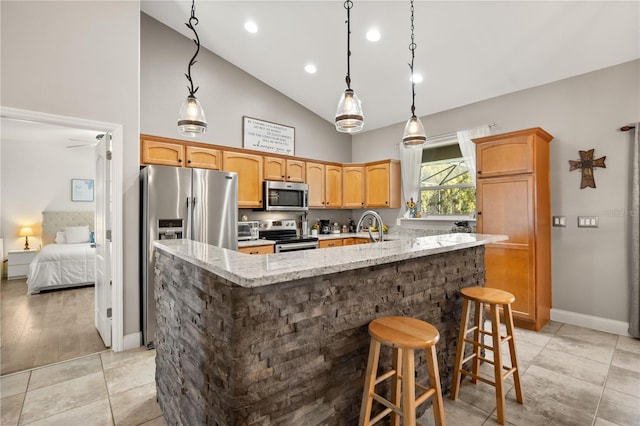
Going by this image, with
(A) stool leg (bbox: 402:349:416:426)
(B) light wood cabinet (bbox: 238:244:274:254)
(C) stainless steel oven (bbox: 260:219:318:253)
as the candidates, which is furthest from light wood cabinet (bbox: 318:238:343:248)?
(A) stool leg (bbox: 402:349:416:426)

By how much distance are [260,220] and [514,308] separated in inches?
138

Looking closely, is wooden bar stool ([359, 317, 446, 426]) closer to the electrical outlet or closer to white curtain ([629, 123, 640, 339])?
white curtain ([629, 123, 640, 339])

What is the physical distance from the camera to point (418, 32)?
10.7 ft

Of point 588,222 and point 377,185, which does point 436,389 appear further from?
point 377,185

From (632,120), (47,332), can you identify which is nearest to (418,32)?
(632,120)

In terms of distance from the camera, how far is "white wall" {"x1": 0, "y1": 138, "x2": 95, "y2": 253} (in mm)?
5871

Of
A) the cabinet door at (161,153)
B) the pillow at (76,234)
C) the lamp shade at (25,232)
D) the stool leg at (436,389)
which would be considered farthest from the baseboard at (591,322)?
the lamp shade at (25,232)

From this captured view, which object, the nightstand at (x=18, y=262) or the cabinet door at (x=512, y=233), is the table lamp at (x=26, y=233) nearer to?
the nightstand at (x=18, y=262)

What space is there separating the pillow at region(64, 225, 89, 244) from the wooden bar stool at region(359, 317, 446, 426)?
273 inches

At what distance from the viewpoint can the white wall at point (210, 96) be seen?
3814 millimetres

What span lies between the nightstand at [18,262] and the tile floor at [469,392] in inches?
177

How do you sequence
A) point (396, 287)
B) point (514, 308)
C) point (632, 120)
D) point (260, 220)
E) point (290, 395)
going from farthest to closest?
1. point (260, 220)
2. point (514, 308)
3. point (632, 120)
4. point (396, 287)
5. point (290, 395)

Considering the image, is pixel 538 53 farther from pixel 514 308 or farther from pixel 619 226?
pixel 514 308

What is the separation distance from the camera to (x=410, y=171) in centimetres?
498
